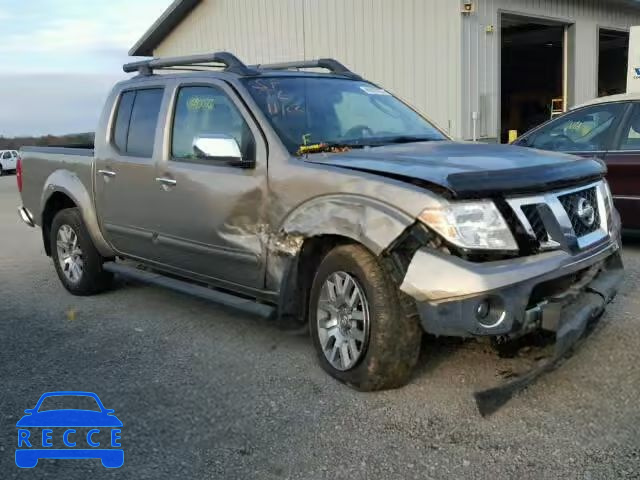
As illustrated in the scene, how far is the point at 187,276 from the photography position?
5.03 meters

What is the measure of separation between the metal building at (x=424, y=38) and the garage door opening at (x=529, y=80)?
6.94 ft

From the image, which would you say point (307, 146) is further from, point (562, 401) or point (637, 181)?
point (637, 181)

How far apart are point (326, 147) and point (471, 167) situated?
3.53 feet

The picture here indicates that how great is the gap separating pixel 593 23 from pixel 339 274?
48.3 feet

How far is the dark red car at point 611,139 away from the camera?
22.4ft

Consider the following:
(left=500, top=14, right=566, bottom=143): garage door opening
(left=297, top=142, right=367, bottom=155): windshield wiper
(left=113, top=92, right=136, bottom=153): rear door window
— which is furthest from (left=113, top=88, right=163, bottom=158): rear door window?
(left=500, top=14, right=566, bottom=143): garage door opening

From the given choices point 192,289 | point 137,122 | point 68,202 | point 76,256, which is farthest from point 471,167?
point 68,202

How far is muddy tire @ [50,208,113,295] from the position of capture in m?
6.07

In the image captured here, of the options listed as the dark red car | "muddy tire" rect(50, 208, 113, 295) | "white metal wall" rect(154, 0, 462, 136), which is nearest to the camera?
"muddy tire" rect(50, 208, 113, 295)

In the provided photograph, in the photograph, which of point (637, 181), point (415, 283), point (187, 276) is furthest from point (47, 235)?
point (637, 181)

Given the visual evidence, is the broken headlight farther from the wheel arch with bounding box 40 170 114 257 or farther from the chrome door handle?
the wheel arch with bounding box 40 170 114 257

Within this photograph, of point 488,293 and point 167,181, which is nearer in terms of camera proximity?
point 488,293

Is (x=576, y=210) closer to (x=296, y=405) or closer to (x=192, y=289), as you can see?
(x=296, y=405)

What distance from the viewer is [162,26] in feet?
67.3
